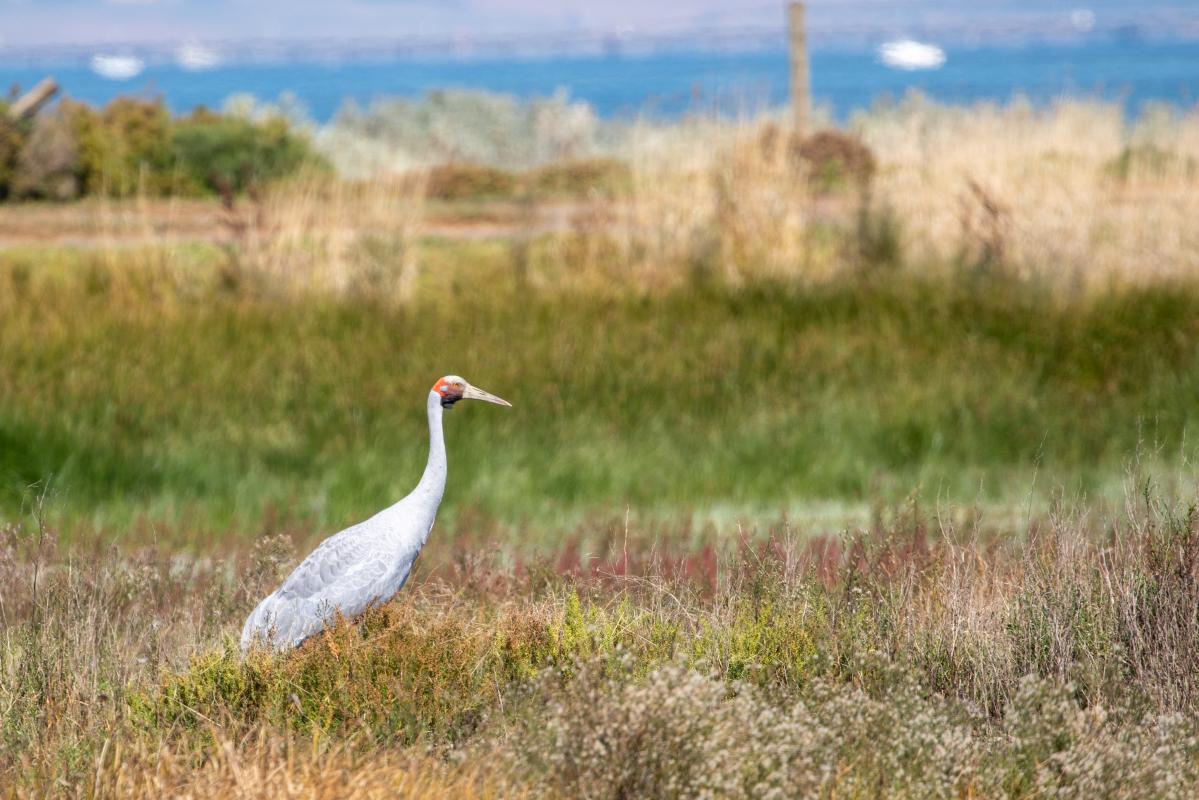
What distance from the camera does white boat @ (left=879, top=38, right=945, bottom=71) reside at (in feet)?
506

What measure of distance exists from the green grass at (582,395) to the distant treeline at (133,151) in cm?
951

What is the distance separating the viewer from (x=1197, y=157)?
19859 mm

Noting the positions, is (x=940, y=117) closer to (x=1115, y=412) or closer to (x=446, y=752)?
(x=1115, y=412)

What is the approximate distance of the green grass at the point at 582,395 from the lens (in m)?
10.0

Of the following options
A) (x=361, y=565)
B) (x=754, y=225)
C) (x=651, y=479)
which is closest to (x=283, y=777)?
(x=361, y=565)

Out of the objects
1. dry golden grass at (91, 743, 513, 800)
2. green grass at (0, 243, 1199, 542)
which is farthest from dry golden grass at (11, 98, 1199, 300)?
dry golden grass at (91, 743, 513, 800)

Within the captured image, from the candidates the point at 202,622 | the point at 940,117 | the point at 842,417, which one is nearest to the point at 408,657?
the point at 202,622

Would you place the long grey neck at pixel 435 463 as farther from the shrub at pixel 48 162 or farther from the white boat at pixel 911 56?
the white boat at pixel 911 56

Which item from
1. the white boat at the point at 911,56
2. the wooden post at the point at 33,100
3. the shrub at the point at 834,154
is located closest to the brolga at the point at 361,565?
the shrub at the point at 834,154

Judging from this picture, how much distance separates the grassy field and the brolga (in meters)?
0.11

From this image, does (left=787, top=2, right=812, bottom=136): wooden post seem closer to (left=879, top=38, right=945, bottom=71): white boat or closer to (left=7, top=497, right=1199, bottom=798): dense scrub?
(left=7, top=497, right=1199, bottom=798): dense scrub

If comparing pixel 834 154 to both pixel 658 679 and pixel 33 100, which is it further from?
pixel 658 679

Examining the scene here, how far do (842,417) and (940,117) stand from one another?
9713 mm

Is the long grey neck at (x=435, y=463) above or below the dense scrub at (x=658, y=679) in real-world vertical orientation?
above
